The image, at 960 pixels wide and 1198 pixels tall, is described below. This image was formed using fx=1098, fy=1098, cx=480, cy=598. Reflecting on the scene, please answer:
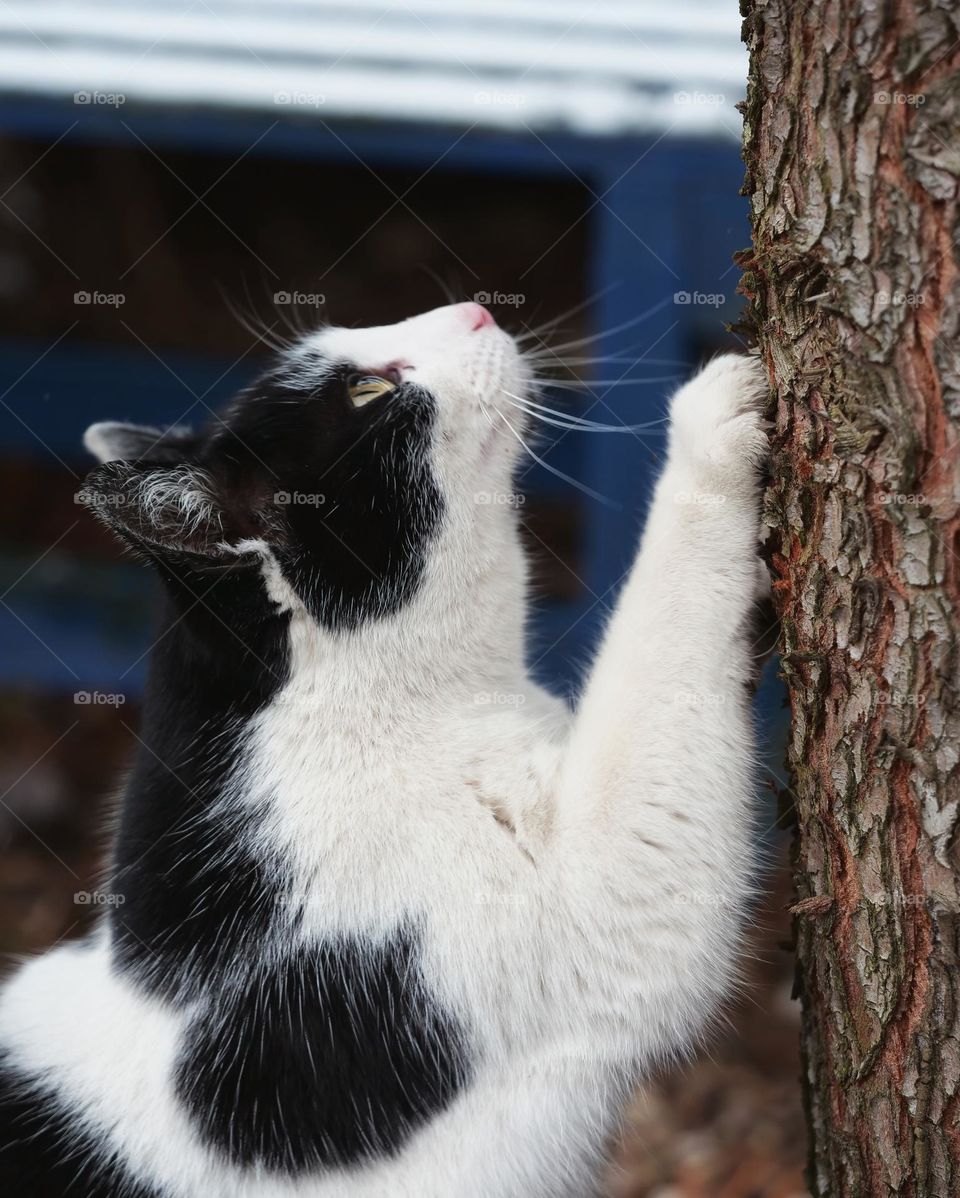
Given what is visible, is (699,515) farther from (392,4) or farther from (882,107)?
(392,4)

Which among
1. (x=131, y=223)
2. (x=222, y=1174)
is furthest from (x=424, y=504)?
(x=131, y=223)

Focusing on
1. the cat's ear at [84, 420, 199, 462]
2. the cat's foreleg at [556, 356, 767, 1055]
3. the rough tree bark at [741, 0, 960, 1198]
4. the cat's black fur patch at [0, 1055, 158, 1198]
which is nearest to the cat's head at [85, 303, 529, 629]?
the cat's ear at [84, 420, 199, 462]

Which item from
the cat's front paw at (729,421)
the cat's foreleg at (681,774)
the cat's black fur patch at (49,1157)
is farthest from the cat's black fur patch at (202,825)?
the cat's front paw at (729,421)

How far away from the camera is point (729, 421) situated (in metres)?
1.54

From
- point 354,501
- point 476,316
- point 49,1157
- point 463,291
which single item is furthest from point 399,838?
point 463,291

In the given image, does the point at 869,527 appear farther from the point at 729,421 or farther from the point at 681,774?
the point at 681,774

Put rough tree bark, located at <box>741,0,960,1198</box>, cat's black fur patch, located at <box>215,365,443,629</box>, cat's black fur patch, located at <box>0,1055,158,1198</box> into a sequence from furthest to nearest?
cat's black fur patch, located at <box>215,365,443,629</box> < cat's black fur patch, located at <box>0,1055,158,1198</box> < rough tree bark, located at <box>741,0,960,1198</box>

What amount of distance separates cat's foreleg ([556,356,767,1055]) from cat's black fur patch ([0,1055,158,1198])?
2.52 feet

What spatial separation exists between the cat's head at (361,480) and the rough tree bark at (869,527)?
51 centimetres

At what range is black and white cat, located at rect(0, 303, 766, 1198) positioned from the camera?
5.12 ft

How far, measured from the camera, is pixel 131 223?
5.06 m

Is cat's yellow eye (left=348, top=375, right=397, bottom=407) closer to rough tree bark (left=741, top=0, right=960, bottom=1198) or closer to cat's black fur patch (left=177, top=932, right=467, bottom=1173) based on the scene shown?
rough tree bark (left=741, top=0, right=960, bottom=1198)

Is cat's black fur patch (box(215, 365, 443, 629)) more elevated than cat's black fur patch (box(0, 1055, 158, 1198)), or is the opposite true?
cat's black fur patch (box(215, 365, 443, 629))

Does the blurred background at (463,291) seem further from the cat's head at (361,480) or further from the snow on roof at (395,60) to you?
the cat's head at (361,480)
